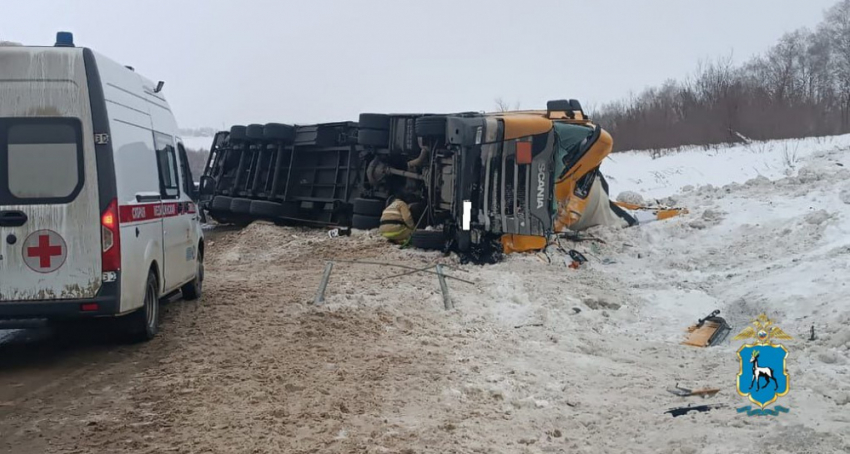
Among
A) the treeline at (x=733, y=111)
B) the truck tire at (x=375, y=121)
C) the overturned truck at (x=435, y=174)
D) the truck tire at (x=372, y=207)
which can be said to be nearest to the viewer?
the overturned truck at (x=435, y=174)

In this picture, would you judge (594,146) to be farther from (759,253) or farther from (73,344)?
(73,344)

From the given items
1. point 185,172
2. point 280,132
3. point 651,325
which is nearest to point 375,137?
point 280,132

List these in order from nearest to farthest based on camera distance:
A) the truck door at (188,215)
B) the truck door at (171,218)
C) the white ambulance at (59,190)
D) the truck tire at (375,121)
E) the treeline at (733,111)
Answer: the white ambulance at (59,190) → the truck door at (171,218) → the truck door at (188,215) → the truck tire at (375,121) → the treeline at (733,111)

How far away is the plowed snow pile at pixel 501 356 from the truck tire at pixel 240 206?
435 cm

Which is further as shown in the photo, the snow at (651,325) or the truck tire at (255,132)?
the truck tire at (255,132)

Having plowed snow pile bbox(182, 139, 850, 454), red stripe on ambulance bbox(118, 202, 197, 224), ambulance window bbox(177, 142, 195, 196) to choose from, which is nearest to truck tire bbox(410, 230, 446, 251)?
plowed snow pile bbox(182, 139, 850, 454)

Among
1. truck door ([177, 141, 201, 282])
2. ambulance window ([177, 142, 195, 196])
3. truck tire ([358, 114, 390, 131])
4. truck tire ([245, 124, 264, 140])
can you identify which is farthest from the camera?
truck tire ([245, 124, 264, 140])

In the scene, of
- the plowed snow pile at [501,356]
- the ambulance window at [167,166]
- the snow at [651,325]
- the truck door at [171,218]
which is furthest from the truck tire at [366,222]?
the ambulance window at [167,166]

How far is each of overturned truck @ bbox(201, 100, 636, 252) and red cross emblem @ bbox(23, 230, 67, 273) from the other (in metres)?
3.44

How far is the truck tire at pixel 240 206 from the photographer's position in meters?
17.0

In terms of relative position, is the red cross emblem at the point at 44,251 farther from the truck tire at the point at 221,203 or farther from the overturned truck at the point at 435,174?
the truck tire at the point at 221,203

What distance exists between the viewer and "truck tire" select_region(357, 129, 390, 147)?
14.0 meters

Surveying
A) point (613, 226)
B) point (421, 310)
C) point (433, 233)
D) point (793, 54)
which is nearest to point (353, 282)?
point (421, 310)

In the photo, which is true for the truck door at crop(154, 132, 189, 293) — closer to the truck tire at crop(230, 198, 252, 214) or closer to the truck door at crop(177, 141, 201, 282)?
the truck door at crop(177, 141, 201, 282)
